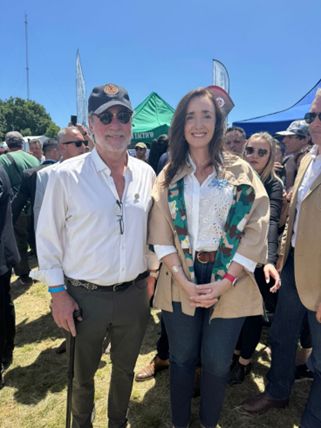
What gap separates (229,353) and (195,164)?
118 centimetres

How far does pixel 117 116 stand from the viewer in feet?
5.96

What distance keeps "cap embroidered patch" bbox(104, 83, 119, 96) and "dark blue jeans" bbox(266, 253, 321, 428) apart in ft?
5.27

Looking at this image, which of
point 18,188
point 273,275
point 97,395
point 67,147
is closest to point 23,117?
point 18,188

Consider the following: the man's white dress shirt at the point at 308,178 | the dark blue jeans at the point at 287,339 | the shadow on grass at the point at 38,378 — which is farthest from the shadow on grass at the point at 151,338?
the man's white dress shirt at the point at 308,178

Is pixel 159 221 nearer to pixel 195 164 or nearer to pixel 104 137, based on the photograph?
pixel 195 164

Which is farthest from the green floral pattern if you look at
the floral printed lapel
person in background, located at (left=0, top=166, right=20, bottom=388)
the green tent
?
the green tent

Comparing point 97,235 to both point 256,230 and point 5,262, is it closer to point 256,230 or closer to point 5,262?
point 256,230

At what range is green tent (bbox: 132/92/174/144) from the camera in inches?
419

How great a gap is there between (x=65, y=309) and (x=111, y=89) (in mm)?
1313

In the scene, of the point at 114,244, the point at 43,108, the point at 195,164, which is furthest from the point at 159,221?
the point at 43,108

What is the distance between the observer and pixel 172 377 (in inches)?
79.7

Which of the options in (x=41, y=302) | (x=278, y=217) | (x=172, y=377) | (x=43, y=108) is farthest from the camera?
(x=43, y=108)

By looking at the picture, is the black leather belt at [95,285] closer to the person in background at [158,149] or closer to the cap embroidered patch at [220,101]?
the cap embroidered patch at [220,101]

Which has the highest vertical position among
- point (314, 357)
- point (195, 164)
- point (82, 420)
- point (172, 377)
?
point (195, 164)
